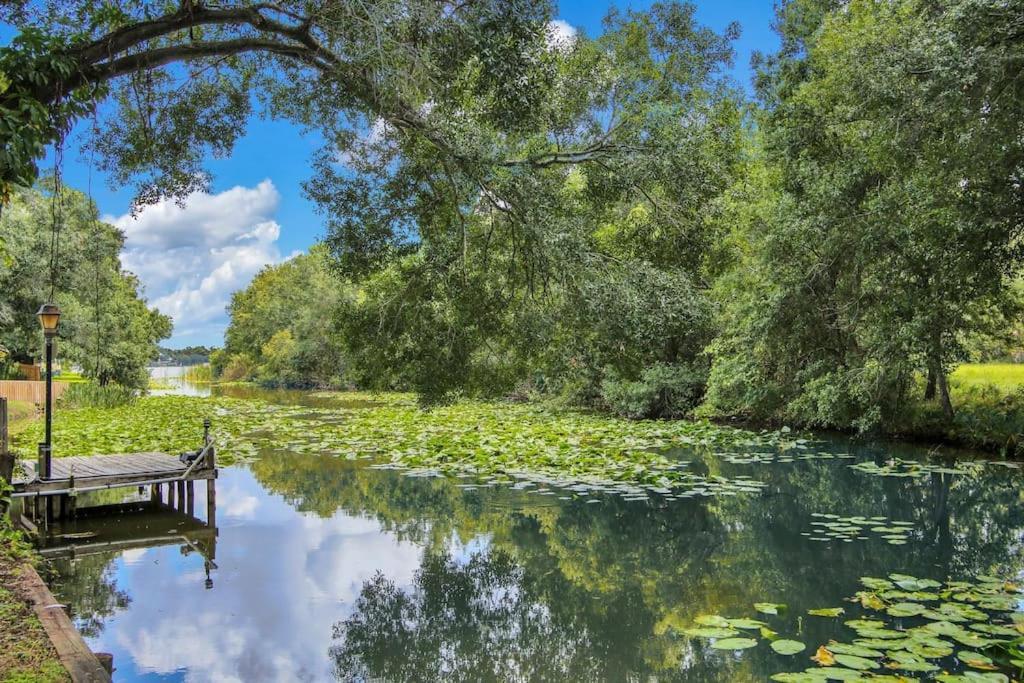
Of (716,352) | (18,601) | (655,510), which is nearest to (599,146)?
(655,510)

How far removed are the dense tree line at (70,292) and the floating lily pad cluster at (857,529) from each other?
65.5 feet

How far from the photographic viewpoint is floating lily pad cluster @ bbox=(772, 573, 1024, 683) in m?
A: 4.90

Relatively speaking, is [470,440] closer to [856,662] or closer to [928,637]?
[928,637]

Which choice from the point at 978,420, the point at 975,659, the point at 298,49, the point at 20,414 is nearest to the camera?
the point at 975,659

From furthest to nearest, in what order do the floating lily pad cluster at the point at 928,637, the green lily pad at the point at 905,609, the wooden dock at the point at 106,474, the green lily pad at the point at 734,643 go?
the wooden dock at the point at 106,474 → the green lily pad at the point at 905,609 → the green lily pad at the point at 734,643 → the floating lily pad cluster at the point at 928,637

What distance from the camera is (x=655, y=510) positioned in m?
10.6

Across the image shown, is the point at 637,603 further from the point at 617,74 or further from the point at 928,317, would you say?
the point at 617,74

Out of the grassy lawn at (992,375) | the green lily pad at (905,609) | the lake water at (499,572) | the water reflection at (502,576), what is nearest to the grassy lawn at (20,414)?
the lake water at (499,572)

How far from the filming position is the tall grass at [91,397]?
85.4ft

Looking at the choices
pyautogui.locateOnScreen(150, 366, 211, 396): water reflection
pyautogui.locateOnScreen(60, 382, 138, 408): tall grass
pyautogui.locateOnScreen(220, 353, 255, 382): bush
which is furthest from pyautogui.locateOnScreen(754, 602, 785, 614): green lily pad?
pyautogui.locateOnScreen(220, 353, 255, 382): bush

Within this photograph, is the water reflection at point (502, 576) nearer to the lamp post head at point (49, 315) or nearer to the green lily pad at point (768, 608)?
the green lily pad at point (768, 608)

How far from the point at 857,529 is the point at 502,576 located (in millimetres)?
4551

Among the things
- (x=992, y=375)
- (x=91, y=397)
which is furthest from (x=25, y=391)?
(x=992, y=375)

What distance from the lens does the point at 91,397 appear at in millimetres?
26703
